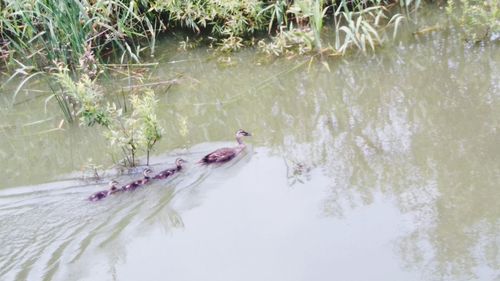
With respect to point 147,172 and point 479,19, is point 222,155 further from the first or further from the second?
point 479,19

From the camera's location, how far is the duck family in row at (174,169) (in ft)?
16.7

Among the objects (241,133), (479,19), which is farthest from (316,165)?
(479,19)

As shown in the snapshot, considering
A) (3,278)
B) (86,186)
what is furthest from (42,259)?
(86,186)

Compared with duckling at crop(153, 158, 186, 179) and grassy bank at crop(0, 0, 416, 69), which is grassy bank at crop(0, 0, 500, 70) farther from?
duckling at crop(153, 158, 186, 179)

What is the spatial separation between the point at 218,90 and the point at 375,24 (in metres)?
1.96

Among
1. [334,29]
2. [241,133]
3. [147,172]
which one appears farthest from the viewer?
[334,29]

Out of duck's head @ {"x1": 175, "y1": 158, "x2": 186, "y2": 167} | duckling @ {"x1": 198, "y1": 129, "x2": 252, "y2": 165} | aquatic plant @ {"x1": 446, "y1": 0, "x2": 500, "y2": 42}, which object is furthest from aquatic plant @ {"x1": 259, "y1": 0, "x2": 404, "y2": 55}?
duck's head @ {"x1": 175, "y1": 158, "x2": 186, "y2": 167}

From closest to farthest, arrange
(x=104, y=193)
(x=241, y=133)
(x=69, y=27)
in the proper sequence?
(x=104, y=193) < (x=241, y=133) < (x=69, y=27)

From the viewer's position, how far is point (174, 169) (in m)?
5.36

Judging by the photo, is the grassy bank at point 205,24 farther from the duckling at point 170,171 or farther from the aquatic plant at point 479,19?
the duckling at point 170,171

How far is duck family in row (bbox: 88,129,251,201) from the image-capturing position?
509 cm

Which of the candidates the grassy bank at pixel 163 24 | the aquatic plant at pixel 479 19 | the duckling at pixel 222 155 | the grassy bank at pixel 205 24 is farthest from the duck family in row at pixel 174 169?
the aquatic plant at pixel 479 19

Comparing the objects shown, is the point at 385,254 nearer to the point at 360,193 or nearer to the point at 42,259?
the point at 360,193

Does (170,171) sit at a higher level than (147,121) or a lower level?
lower
